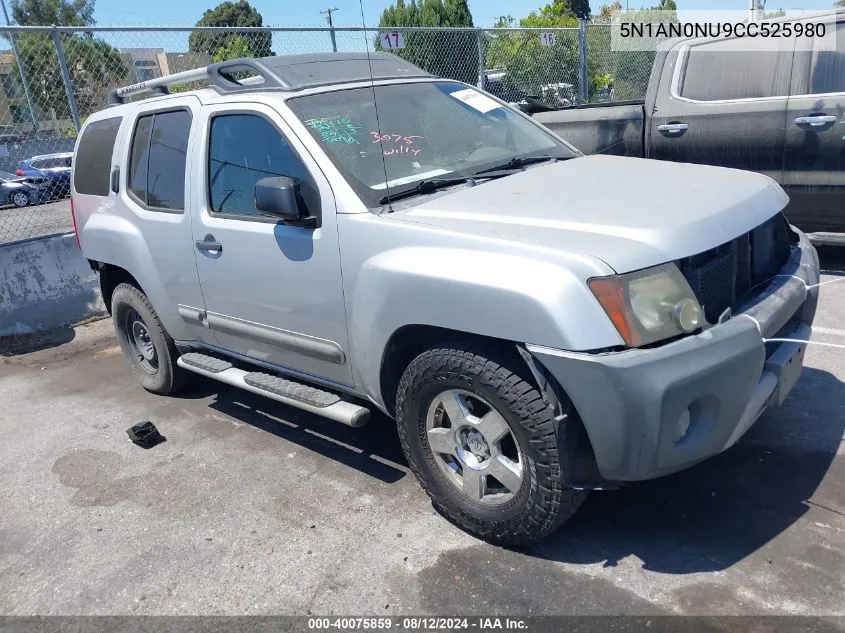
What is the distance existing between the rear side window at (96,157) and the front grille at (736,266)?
3760 millimetres

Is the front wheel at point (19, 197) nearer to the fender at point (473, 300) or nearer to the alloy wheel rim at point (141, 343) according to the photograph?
the alloy wheel rim at point (141, 343)

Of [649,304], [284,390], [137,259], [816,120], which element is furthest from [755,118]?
[137,259]

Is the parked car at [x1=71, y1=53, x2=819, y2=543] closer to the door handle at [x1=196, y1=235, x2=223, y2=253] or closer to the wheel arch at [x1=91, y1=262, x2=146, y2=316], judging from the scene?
the door handle at [x1=196, y1=235, x2=223, y2=253]

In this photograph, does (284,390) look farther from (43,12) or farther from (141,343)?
(43,12)

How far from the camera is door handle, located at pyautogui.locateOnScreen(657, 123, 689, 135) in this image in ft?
19.7

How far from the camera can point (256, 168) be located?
12.2 feet

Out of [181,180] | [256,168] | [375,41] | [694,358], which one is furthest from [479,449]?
[375,41]

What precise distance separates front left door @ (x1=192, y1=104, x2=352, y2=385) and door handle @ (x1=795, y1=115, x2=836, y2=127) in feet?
13.1

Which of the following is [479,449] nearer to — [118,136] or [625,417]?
[625,417]

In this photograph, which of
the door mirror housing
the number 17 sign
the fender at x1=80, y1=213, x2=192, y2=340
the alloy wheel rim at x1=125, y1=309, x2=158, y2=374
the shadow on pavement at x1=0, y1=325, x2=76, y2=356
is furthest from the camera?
the number 17 sign

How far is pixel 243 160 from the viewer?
3807 mm

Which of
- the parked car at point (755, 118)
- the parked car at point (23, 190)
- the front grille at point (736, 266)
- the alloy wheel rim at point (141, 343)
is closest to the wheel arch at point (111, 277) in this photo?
the alloy wheel rim at point (141, 343)

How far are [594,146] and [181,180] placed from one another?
3727mm

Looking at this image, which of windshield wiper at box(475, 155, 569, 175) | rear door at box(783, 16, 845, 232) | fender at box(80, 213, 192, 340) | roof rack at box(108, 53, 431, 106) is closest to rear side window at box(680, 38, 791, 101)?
rear door at box(783, 16, 845, 232)
